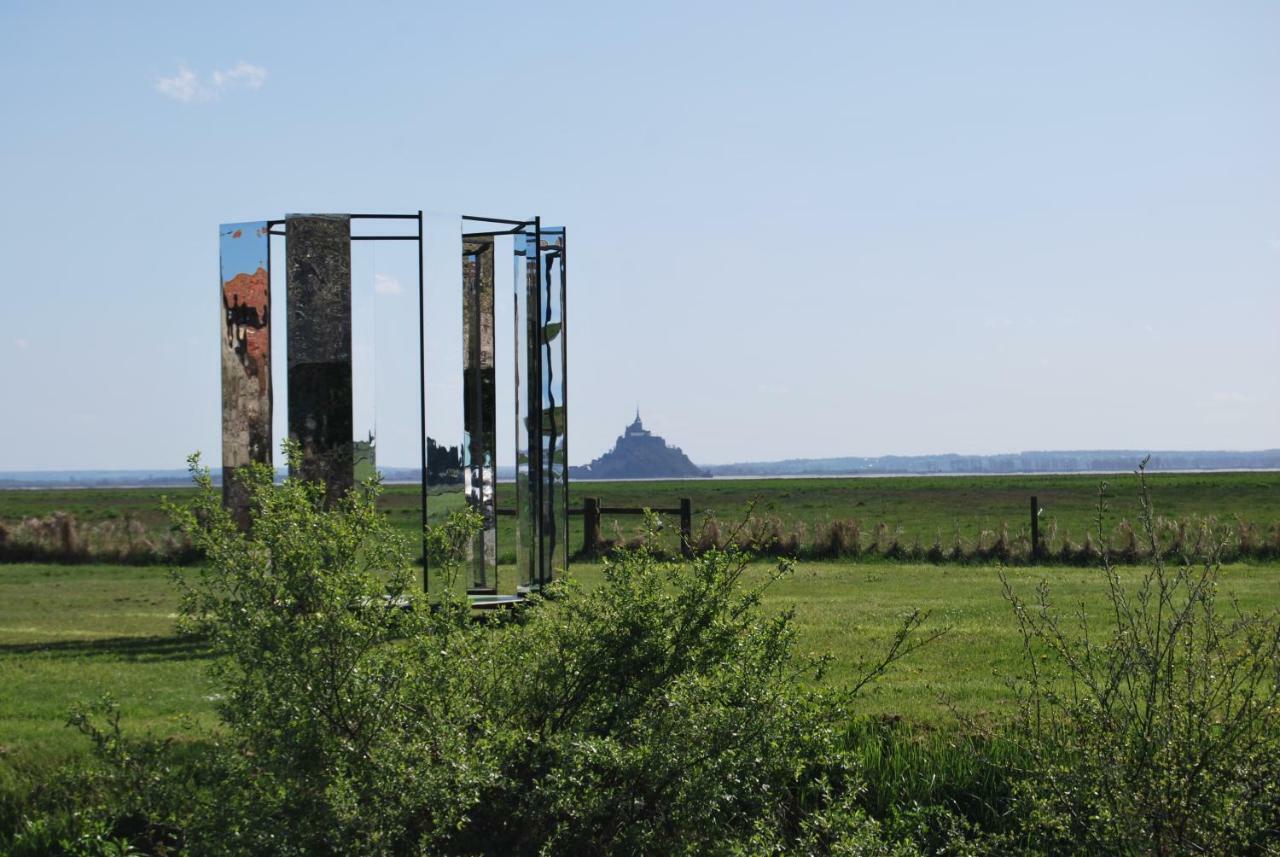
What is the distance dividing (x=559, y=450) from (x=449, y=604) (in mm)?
5710

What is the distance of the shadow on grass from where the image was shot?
943 centimetres

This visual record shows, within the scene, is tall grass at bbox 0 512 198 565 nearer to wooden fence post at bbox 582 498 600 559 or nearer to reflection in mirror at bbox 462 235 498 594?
wooden fence post at bbox 582 498 600 559

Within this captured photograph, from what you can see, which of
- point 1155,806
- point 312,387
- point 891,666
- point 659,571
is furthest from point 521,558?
point 1155,806

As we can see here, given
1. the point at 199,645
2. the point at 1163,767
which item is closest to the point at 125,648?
the point at 199,645

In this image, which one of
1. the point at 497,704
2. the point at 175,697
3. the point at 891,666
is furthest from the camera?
the point at 891,666

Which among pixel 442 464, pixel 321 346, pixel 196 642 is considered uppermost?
pixel 321 346

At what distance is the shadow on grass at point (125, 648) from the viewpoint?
943 cm

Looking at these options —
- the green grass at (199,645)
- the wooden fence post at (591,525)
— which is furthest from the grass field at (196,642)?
the wooden fence post at (591,525)

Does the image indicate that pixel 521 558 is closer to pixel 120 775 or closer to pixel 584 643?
pixel 584 643

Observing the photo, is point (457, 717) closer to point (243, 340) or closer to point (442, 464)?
point (442, 464)

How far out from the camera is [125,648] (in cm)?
992

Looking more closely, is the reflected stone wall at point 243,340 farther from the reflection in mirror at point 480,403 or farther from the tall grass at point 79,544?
the tall grass at point 79,544

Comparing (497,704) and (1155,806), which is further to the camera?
(497,704)

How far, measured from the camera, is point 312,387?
33.5 ft
